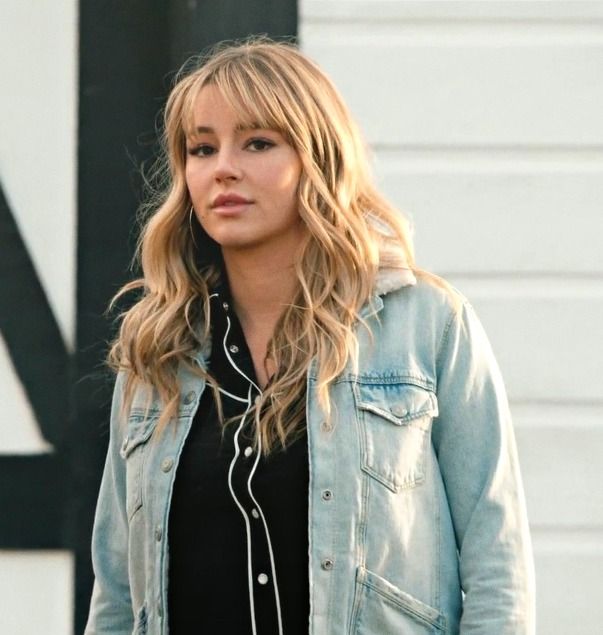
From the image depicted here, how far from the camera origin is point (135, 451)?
A: 2420mm

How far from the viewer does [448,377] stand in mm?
2256

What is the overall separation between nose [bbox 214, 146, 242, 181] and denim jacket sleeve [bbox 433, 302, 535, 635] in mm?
450

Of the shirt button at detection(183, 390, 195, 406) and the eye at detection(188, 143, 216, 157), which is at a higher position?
the eye at detection(188, 143, 216, 157)

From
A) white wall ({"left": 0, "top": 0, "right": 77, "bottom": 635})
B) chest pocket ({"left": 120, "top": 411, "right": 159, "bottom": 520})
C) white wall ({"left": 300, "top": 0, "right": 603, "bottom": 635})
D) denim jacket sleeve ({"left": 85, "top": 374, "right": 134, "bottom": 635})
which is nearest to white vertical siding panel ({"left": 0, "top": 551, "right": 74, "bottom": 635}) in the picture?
white wall ({"left": 0, "top": 0, "right": 77, "bottom": 635})

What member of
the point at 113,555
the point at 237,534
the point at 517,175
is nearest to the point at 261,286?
the point at 237,534

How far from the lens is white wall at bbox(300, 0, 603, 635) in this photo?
10.7 feet

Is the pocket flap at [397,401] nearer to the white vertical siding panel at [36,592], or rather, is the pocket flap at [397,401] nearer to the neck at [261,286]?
the neck at [261,286]

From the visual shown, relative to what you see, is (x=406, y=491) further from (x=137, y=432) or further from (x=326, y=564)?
(x=137, y=432)

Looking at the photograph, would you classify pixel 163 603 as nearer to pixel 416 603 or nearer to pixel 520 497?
pixel 416 603

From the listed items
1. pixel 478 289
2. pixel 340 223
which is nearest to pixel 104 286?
pixel 478 289

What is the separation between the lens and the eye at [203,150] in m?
2.39

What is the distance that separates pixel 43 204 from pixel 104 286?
0.86ft

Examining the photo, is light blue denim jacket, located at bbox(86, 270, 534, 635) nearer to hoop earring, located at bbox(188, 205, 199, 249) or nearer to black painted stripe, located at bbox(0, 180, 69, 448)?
hoop earring, located at bbox(188, 205, 199, 249)

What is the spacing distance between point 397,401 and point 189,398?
0.38m
